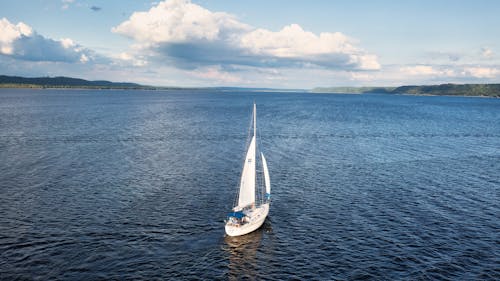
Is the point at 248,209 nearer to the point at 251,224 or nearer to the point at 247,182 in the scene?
the point at 247,182

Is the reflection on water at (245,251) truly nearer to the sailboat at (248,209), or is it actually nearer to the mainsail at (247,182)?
the sailboat at (248,209)

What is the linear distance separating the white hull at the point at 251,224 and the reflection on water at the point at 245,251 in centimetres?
75

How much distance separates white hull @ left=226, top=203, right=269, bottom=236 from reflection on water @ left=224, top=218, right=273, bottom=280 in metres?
0.75

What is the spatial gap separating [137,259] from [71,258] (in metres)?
7.03

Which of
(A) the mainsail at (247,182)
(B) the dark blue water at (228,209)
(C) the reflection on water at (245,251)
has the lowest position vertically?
(C) the reflection on water at (245,251)

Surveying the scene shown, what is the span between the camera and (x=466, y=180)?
70938 mm

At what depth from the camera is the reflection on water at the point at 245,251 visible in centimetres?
3806

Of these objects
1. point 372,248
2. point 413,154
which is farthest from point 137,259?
point 413,154

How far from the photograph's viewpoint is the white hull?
45.1m

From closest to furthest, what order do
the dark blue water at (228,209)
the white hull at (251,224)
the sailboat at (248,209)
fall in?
1. the dark blue water at (228,209)
2. the white hull at (251,224)
3. the sailboat at (248,209)

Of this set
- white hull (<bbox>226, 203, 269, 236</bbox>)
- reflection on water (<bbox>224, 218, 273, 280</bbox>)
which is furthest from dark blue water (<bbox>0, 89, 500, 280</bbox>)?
white hull (<bbox>226, 203, 269, 236</bbox>)

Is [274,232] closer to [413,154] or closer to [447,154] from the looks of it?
[413,154]

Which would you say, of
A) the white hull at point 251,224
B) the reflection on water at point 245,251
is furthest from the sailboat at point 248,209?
the reflection on water at point 245,251

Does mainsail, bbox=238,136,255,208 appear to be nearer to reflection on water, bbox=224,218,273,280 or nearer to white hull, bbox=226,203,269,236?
white hull, bbox=226,203,269,236
